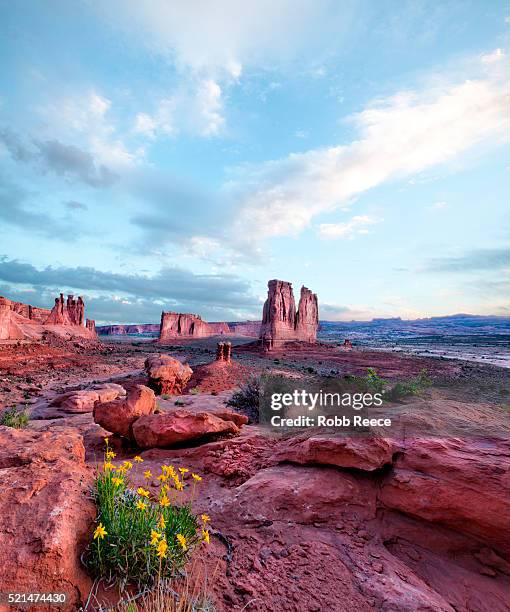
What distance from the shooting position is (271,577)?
3.33 m

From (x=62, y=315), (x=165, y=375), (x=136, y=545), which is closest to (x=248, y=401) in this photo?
(x=165, y=375)

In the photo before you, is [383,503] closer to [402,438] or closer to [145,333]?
[402,438]

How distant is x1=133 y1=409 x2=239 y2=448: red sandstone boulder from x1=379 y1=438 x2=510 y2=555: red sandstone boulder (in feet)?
13.0

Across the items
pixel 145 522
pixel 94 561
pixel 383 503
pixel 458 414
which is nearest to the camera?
pixel 94 561

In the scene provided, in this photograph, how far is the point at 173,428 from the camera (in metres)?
7.41

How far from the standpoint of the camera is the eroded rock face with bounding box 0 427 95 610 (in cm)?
256

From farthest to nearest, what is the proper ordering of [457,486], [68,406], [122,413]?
[68,406], [122,413], [457,486]

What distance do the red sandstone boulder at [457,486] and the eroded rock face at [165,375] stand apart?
1658cm

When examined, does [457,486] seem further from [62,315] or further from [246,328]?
[246,328]

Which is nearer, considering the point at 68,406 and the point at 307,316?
the point at 68,406

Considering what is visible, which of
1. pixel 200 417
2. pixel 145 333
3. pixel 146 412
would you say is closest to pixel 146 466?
pixel 200 417

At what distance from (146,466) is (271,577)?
13.0 ft

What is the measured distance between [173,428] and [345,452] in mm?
4031

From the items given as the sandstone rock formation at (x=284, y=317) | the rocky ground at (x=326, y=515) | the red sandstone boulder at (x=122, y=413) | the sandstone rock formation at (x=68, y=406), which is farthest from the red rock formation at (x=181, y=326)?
the rocky ground at (x=326, y=515)
